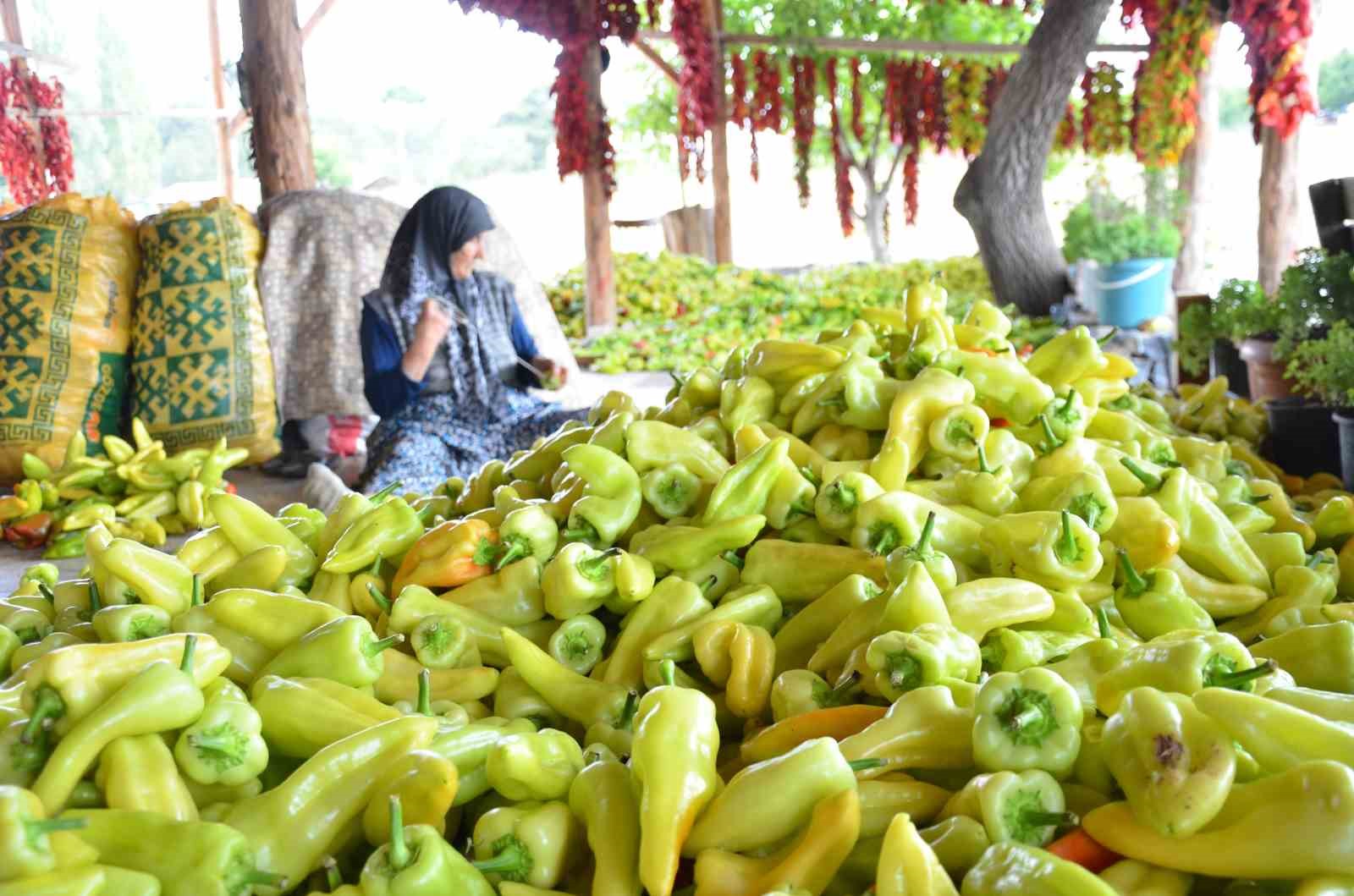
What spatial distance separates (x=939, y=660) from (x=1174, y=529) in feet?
1.79

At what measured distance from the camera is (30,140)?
9.06 metres

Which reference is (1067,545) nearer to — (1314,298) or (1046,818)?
(1046,818)

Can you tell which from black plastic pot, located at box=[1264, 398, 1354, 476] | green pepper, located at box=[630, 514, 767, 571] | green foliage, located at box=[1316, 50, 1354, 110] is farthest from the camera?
green foliage, located at box=[1316, 50, 1354, 110]

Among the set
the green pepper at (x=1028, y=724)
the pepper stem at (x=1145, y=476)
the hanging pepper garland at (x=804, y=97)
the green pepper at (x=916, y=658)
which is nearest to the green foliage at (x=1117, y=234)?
the hanging pepper garland at (x=804, y=97)

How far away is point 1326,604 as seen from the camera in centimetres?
161

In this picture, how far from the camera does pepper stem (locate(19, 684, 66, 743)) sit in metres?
1.17

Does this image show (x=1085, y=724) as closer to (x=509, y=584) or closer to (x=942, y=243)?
(x=509, y=584)

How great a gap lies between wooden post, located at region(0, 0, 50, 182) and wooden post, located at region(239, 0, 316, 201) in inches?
169

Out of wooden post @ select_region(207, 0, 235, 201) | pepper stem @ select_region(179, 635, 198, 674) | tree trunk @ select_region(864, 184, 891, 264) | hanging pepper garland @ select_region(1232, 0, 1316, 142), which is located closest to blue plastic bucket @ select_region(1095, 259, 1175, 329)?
hanging pepper garland @ select_region(1232, 0, 1316, 142)

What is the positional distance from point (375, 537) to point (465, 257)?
3181 millimetres

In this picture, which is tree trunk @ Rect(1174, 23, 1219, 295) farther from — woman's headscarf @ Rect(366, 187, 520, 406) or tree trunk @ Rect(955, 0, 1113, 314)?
woman's headscarf @ Rect(366, 187, 520, 406)

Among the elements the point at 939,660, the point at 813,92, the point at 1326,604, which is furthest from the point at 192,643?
the point at 813,92

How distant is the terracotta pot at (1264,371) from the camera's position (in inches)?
116

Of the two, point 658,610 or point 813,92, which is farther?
point 813,92
